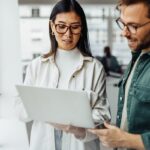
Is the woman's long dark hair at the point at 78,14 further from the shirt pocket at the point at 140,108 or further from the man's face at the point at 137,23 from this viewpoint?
the shirt pocket at the point at 140,108

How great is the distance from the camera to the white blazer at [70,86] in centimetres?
145

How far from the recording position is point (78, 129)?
1.39m

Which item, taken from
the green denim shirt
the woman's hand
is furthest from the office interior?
the green denim shirt

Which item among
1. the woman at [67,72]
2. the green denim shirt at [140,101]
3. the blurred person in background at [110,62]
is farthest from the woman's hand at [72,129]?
the blurred person in background at [110,62]

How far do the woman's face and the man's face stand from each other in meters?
0.34

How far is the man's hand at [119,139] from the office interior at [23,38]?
153 centimetres

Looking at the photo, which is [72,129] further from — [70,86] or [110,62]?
[110,62]

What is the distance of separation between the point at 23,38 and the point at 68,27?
1.51m

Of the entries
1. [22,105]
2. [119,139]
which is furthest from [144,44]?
[22,105]

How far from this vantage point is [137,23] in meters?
1.13

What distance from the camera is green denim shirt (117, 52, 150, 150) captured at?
1.13 m

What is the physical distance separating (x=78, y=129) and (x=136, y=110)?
0.35 m

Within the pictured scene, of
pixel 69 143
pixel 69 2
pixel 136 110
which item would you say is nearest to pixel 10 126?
pixel 69 143

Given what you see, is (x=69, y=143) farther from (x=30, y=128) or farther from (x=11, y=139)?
(x=11, y=139)
